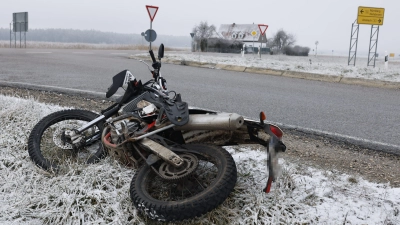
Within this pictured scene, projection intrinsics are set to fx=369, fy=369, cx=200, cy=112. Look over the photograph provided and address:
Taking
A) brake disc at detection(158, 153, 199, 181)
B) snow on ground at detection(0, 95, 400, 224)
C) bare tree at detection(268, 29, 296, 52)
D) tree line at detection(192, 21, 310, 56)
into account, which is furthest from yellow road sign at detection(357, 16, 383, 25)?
bare tree at detection(268, 29, 296, 52)

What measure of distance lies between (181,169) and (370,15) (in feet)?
52.1

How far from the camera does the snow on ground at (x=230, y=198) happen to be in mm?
2357

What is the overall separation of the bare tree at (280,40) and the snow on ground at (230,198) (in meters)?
44.4

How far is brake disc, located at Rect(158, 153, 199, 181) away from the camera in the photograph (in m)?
2.39

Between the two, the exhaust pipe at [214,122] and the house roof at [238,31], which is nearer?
the exhaust pipe at [214,122]

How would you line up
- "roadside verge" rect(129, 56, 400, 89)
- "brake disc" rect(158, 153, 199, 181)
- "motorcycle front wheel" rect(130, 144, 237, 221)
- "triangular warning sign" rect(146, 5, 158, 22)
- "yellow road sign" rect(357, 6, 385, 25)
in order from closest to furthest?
"motorcycle front wheel" rect(130, 144, 237, 221)
"brake disc" rect(158, 153, 199, 181)
"roadside verge" rect(129, 56, 400, 89)
"triangular warning sign" rect(146, 5, 158, 22)
"yellow road sign" rect(357, 6, 385, 25)

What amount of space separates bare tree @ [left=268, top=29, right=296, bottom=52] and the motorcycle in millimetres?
44203

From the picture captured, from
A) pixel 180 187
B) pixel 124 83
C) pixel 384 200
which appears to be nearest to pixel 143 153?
pixel 180 187

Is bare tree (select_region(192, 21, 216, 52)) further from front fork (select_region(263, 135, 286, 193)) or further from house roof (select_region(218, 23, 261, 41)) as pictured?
front fork (select_region(263, 135, 286, 193))

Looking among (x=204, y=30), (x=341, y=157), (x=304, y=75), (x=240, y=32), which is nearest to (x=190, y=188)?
(x=341, y=157)

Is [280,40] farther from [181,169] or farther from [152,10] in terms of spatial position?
[181,169]

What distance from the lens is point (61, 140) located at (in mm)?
3395

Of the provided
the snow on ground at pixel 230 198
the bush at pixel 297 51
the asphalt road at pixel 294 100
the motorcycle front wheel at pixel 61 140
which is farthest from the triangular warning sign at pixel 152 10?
the bush at pixel 297 51

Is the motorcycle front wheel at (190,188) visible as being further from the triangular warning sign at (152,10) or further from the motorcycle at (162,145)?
the triangular warning sign at (152,10)
